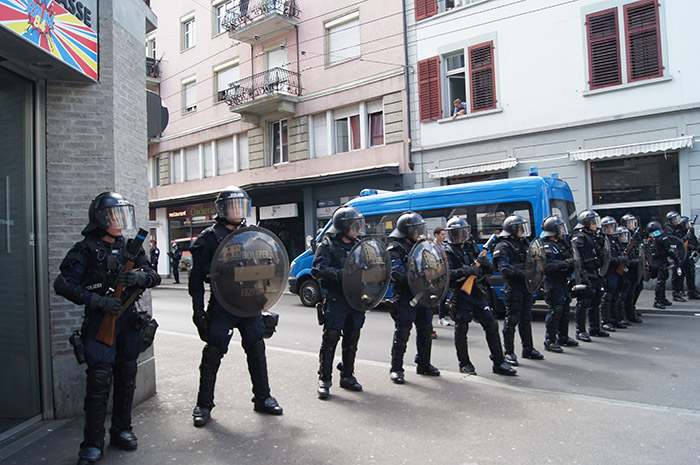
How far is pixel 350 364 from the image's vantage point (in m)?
5.30

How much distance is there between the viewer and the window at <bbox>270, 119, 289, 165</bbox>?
21344 millimetres

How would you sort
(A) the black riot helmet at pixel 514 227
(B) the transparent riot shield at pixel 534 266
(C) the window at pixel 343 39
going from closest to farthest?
(B) the transparent riot shield at pixel 534 266 → (A) the black riot helmet at pixel 514 227 → (C) the window at pixel 343 39

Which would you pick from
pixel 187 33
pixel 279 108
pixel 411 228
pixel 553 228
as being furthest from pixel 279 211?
pixel 411 228

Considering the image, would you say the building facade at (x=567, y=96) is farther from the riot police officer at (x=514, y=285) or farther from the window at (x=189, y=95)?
the window at (x=189, y=95)

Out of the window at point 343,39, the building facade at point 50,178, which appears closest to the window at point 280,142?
the window at point 343,39

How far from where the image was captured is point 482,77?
1581cm

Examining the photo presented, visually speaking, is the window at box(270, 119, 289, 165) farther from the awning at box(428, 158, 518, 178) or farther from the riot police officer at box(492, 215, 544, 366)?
the riot police officer at box(492, 215, 544, 366)

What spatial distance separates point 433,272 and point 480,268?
770mm

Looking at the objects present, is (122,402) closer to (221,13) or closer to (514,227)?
(514,227)

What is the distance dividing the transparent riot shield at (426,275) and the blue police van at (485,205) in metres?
4.68

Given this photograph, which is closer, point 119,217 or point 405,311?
point 119,217

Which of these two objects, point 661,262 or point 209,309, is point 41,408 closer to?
point 209,309

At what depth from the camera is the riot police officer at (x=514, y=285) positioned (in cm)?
636

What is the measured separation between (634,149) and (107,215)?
1286cm
